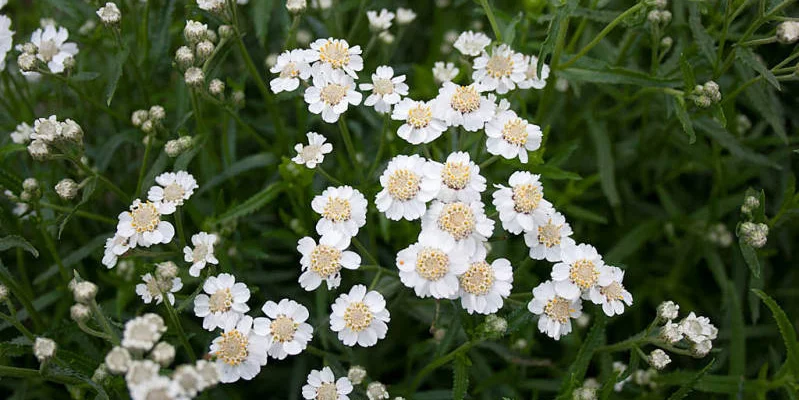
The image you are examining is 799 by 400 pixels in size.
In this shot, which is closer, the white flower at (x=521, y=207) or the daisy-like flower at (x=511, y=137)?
the white flower at (x=521, y=207)

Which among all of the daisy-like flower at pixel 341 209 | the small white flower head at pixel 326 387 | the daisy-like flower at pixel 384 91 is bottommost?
the small white flower head at pixel 326 387

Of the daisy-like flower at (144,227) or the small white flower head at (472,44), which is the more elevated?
the small white flower head at (472,44)

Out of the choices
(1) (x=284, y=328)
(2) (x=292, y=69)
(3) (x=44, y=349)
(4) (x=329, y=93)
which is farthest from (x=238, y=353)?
(2) (x=292, y=69)

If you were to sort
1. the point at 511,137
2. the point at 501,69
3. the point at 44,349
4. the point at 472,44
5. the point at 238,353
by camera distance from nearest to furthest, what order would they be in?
the point at 44,349, the point at 238,353, the point at 511,137, the point at 501,69, the point at 472,44

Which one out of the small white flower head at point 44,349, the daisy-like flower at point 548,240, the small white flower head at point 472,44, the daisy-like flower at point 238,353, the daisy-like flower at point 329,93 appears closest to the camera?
the small white flower head at point 44,349

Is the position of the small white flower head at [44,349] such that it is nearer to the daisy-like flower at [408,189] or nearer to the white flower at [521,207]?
the daisy-like flower at [408,189]

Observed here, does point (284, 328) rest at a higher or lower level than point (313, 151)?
lower

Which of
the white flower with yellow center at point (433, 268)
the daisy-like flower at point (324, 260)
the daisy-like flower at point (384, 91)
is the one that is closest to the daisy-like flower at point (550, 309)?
the white flower with yellow center at point (433, 268)

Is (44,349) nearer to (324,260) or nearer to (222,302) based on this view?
(222,302)

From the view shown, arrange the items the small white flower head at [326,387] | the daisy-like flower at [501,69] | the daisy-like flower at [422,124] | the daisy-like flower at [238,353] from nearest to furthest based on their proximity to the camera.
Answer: the daisy-like flower at [238,353]
the small white flower head at [326,387]
the daisy-like flower at [422,124]
the daisy-like flower at [501,69]
